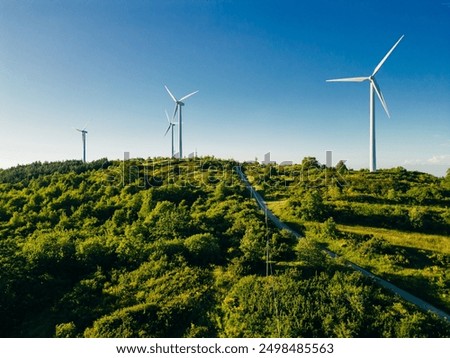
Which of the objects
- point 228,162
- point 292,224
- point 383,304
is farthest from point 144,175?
point 383,304

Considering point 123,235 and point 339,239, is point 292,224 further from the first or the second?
point 123,235

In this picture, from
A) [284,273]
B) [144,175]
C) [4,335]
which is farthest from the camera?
[144,175]

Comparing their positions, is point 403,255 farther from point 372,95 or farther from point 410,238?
point 372,95

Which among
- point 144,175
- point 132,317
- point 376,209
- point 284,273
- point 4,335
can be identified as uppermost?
point 144,175

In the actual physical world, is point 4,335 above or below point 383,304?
below

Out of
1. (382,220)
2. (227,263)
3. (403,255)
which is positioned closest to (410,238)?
(382,220)

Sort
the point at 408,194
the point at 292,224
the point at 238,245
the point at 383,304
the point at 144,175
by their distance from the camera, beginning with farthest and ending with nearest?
the point at 144,175 < the point at 408,194 < the point at 292,224 < the point at 238,245 < the point at 383,304

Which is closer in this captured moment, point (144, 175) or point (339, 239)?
point (339, 239)
